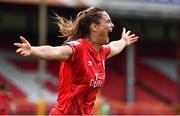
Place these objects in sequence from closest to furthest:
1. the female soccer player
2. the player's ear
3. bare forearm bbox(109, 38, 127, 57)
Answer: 1. the female soccer player
2. the player's ear
3. bare forearm bbox(109, 38, 127, 57)

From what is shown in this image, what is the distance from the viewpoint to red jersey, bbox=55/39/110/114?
687 cm

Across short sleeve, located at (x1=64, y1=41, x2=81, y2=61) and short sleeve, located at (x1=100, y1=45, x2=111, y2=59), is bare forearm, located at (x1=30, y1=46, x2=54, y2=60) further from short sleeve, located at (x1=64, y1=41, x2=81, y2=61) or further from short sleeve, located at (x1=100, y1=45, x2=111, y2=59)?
short sleeve, located at (x1=100, y1=45, x2=111, y2=59)

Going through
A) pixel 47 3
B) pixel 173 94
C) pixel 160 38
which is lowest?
pixel 173 94

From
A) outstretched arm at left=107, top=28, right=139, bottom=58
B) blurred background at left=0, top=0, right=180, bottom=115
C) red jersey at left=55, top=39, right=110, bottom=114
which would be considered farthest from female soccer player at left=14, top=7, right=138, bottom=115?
blurred background at left=0, top=0, right=180, bottom=115

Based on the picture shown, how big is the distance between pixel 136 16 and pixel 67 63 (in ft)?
69.8

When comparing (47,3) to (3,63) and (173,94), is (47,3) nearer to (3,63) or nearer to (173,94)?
(3,63)

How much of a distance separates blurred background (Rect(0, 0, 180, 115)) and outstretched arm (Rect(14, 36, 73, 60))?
58.4 feet

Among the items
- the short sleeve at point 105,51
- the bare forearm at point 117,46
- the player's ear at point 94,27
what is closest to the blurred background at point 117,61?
the bare forearm at point 117,46

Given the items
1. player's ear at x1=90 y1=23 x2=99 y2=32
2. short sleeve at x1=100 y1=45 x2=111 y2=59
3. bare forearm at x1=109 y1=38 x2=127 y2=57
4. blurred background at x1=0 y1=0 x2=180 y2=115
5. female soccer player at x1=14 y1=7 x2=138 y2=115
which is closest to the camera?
female soccer player at x1=14 y1=7 x2=138 y2=115

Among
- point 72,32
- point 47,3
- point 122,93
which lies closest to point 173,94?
point 122,93

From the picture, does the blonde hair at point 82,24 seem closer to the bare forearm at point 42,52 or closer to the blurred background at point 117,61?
the bare forearm at point 42,52

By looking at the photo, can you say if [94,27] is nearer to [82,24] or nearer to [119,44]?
[82,24]

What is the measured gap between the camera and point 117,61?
31.5 m

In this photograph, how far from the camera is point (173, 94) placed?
30.5 metres
